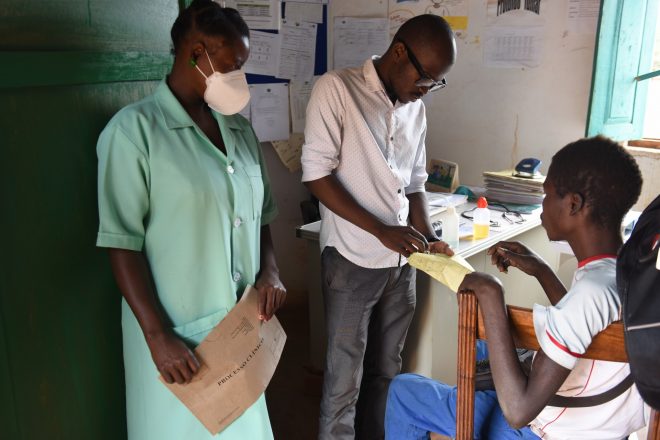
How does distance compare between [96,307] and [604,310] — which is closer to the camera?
[604,310]

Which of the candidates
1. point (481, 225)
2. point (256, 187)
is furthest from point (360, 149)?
point (481, 225)

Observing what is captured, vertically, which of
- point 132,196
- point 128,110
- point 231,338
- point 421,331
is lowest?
point 421,331

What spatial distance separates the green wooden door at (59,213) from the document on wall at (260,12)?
219cm

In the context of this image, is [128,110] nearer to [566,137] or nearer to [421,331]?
[421,331]

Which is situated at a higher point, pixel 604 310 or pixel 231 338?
pixel 604 310

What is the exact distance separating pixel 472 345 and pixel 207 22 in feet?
2.91

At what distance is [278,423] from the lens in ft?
8.70

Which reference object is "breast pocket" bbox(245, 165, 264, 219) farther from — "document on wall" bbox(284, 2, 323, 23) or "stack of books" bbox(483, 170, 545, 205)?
"document on wall" bbox(284, 2, 323, 23)

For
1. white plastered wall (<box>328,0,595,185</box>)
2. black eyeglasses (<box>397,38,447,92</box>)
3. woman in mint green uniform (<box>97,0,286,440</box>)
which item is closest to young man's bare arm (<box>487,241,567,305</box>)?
black eyeglasses (<box>397,38,447,92</box>)

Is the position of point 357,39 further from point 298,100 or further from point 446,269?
point 446,269

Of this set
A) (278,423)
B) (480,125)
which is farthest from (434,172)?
(278,423)

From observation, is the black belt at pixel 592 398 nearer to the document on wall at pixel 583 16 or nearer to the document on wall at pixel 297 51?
the document on wall at pixel 583 16

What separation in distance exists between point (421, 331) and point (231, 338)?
1.13 metres

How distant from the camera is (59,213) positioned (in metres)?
1.21
